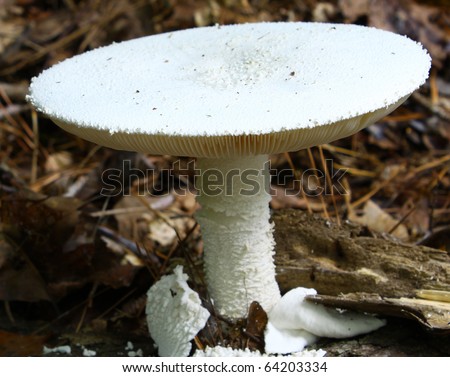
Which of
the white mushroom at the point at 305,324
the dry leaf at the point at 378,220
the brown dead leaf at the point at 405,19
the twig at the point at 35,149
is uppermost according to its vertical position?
the brown dead leaf at the point at 405,19

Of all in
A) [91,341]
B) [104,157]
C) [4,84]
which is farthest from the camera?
[4,84]

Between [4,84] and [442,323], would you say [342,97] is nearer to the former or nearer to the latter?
[442,323]

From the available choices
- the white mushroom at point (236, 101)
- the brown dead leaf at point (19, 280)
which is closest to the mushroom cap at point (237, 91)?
the white mushroom at point (236, 101)

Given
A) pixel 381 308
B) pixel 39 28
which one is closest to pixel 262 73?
pixel 381 308

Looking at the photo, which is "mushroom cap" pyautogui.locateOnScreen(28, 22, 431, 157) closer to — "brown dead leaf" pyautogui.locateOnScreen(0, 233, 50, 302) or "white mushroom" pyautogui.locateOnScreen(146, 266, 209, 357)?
"white mushroom" pyautogui.locateOnScreen(146, 266, 209, 357)

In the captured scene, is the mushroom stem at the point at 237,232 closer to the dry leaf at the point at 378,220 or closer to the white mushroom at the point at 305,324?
the white mushroom at the point at 305,324

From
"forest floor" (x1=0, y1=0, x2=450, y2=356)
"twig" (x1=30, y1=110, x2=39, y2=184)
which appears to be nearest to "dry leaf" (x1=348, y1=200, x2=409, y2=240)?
"forest floor" (x1=0, y1=0, x2=450, y2=356)

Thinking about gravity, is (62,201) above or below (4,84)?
below
